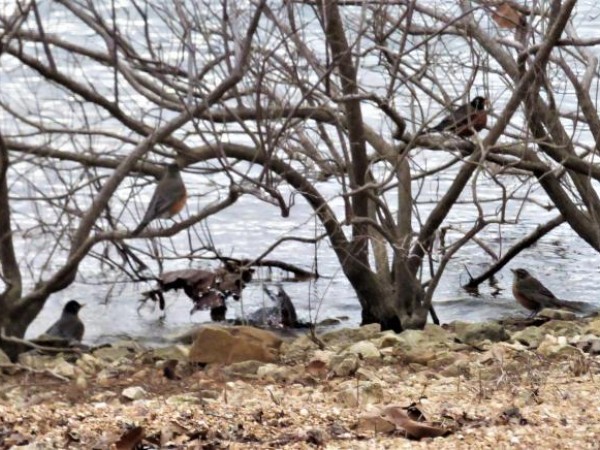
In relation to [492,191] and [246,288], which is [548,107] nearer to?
[246,288]

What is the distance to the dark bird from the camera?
9344 mm

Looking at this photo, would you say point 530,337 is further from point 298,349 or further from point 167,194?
point 167,194

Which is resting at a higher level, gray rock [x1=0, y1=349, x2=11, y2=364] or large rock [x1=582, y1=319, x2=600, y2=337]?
large rock [x1=582, y1=319, x2=600, y2=337]

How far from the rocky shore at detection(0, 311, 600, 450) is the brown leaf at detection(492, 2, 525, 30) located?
2.06m

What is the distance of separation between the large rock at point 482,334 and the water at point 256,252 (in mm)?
779

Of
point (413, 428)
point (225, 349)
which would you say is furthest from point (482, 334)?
point (413, 428)

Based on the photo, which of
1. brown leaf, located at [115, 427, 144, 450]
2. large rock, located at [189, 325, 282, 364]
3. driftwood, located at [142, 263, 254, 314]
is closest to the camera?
brown leaf, located at [115, 427, 144, 450]

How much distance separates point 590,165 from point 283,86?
2.10 metres

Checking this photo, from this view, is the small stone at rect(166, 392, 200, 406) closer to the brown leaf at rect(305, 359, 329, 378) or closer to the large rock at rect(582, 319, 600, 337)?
the brown leaf at rect(305, 359, 329, 378)

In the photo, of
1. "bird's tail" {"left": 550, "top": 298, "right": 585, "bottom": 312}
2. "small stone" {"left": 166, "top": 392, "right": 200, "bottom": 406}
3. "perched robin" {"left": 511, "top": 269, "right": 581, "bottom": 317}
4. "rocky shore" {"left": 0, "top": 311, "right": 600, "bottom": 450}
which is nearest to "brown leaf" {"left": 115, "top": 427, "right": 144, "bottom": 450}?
"rocky shore" {"left": 0, "top": 311, "right": 600, "bottom": 450}

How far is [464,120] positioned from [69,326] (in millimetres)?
3061

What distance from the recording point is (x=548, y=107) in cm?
923

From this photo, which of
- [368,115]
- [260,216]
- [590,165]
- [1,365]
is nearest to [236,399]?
[1,365]

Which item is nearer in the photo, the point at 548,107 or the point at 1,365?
the point at 1,365
